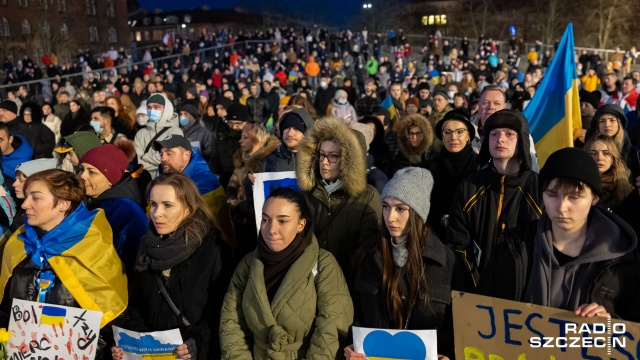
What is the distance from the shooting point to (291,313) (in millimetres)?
3197

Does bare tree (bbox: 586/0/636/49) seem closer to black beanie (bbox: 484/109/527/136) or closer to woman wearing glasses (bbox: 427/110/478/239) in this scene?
woman wearing glasses (bbox: 427/110/478/239)

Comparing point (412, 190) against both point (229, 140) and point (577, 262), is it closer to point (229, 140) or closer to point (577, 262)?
point (577, 262)

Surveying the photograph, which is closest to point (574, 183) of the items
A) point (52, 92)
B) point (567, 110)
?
point (567, 110)

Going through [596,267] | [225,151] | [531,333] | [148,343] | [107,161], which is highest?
[107,161]

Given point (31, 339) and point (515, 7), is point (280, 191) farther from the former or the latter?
point (515, 7)

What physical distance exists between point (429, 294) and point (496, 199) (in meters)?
0.89

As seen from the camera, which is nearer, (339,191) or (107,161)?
(339,191)

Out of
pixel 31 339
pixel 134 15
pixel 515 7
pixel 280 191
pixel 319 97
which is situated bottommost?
pixel 31 339

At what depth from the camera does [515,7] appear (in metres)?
59.0

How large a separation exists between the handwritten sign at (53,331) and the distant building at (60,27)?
1931 inches

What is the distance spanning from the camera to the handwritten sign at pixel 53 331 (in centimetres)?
349

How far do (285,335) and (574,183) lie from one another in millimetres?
1687

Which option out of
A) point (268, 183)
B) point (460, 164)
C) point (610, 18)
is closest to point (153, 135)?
point (268, 183)

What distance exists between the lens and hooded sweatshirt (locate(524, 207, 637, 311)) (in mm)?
2598
